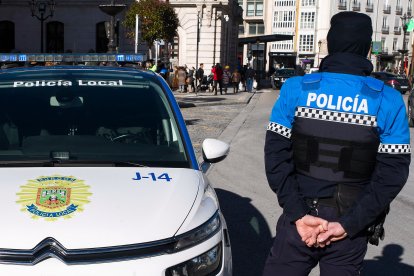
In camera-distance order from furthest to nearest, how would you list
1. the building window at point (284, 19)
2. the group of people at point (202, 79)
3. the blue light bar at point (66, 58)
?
the building window at point (284, 19) < the group of people at point (202, 79) < the blue light bar at point (66, 58)

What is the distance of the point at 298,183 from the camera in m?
2.66

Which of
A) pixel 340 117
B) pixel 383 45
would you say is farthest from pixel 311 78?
pixel 383 45

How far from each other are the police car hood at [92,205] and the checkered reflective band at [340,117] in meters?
0.81

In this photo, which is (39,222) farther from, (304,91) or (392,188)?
(392,188)

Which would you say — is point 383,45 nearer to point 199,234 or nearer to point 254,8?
point 254,8

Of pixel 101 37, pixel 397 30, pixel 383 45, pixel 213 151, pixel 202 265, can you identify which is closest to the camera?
pixel 202 265

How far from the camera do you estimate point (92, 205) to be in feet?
9.13

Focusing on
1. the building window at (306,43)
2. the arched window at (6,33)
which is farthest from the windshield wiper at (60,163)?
the building window at (306,43)

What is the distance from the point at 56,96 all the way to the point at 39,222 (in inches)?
59.3

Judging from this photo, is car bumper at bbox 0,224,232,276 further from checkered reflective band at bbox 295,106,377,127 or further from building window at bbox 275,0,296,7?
building window at bbox 275,0,296,7

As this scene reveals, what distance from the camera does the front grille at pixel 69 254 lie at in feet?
8.07

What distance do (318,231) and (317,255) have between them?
16 cm

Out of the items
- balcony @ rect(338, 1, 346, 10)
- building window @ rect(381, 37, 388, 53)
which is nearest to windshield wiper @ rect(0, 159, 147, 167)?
balcony @ rect(338, 1, 346, 10)

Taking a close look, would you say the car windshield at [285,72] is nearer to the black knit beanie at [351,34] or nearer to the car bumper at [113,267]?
the black knit beanie at [351,34]
